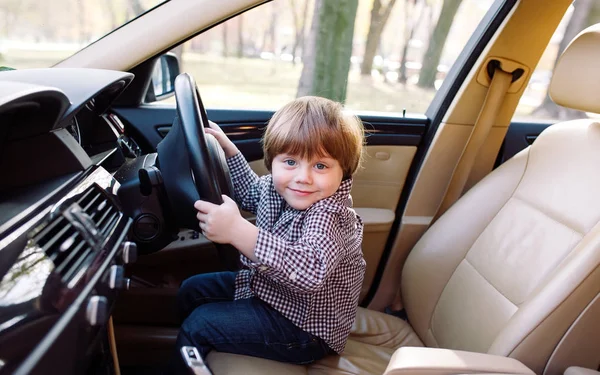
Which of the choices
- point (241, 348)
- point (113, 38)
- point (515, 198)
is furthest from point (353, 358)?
point (113, 38)

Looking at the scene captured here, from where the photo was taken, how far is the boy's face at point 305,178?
1.34m

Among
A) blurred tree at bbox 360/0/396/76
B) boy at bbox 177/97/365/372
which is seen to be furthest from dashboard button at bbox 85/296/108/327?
blurred tree at bbox 360/0/396/76

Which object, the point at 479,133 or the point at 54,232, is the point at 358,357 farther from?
the point at 479,133

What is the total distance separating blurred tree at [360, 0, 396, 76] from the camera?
275 cm

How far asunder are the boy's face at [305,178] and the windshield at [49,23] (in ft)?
2.45

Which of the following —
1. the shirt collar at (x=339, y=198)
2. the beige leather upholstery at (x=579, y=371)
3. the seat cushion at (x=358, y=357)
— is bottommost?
the seat cushion at (x=358, y=357)

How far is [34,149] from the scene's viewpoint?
110 centimetres

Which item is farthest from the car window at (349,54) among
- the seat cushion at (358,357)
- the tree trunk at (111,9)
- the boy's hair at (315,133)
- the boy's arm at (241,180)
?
the seat cushion at (358,357)

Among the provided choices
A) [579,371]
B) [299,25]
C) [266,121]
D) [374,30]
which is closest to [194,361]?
Answer: [579,371]

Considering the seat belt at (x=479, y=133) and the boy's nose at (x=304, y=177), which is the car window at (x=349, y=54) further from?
the boy's nose at (x=304, y=177)

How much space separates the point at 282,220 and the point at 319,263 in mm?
242

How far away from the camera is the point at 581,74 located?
150 centimetres

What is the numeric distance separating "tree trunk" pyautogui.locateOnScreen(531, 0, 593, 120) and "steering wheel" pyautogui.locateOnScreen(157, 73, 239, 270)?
5.19 feet

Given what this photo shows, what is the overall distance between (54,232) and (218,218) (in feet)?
1.11
